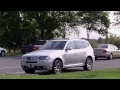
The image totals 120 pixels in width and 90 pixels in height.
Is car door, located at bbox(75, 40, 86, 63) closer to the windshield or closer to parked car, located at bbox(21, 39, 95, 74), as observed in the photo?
parked car, located at bbox(21, 39, 95, 74)

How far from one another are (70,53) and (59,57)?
0.95 m

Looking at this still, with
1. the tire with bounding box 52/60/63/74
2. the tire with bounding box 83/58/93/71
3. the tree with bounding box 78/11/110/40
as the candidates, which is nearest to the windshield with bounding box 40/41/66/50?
the tire with bounding box 52/60/63/74

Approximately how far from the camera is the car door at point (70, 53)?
15.0 meters

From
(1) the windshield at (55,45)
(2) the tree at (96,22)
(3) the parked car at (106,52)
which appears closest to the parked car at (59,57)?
(1) the windshield at (55,45)

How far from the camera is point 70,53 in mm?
15188

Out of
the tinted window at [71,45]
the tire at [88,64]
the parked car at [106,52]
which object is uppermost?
the tinted window at [71,45]

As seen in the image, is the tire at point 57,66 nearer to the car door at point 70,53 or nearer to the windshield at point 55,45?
the car door at point 70,53

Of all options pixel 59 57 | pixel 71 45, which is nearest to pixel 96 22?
pixel 71 45

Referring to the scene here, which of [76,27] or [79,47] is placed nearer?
[79,47]

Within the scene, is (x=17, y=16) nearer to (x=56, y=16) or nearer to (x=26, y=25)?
(x=26, y=25)
